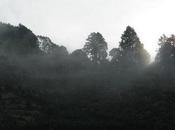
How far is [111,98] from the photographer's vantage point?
179 feet

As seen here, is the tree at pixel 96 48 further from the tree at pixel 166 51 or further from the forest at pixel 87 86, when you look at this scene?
the tree at pixel 166 51

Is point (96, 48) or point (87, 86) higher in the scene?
point (96, 48)

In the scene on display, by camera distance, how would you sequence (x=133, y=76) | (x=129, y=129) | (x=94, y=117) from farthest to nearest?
(x=133, y=76), (x=94, y=117), (x=129, y=129)

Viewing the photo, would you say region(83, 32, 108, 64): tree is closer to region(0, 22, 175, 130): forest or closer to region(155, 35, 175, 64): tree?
region(0, 22, 175, 130): forest

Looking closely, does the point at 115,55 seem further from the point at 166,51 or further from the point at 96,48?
the point at 166,51

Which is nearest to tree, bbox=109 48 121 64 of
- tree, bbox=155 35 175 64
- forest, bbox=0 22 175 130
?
forest, bbox=0 22 175 130

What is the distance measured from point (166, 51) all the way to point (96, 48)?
1673cm

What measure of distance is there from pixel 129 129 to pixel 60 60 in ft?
143

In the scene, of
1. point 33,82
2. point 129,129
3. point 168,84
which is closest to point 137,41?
point 168,84

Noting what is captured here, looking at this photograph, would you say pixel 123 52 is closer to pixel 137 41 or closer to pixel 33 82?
pixel 137 41

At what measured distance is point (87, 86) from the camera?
61.5 metres

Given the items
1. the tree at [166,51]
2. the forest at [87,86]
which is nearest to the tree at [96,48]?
the forest at [87,86]

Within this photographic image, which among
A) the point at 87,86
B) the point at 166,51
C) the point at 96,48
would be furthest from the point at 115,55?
the point at 87,86

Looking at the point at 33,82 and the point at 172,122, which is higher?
the point at 33,82
